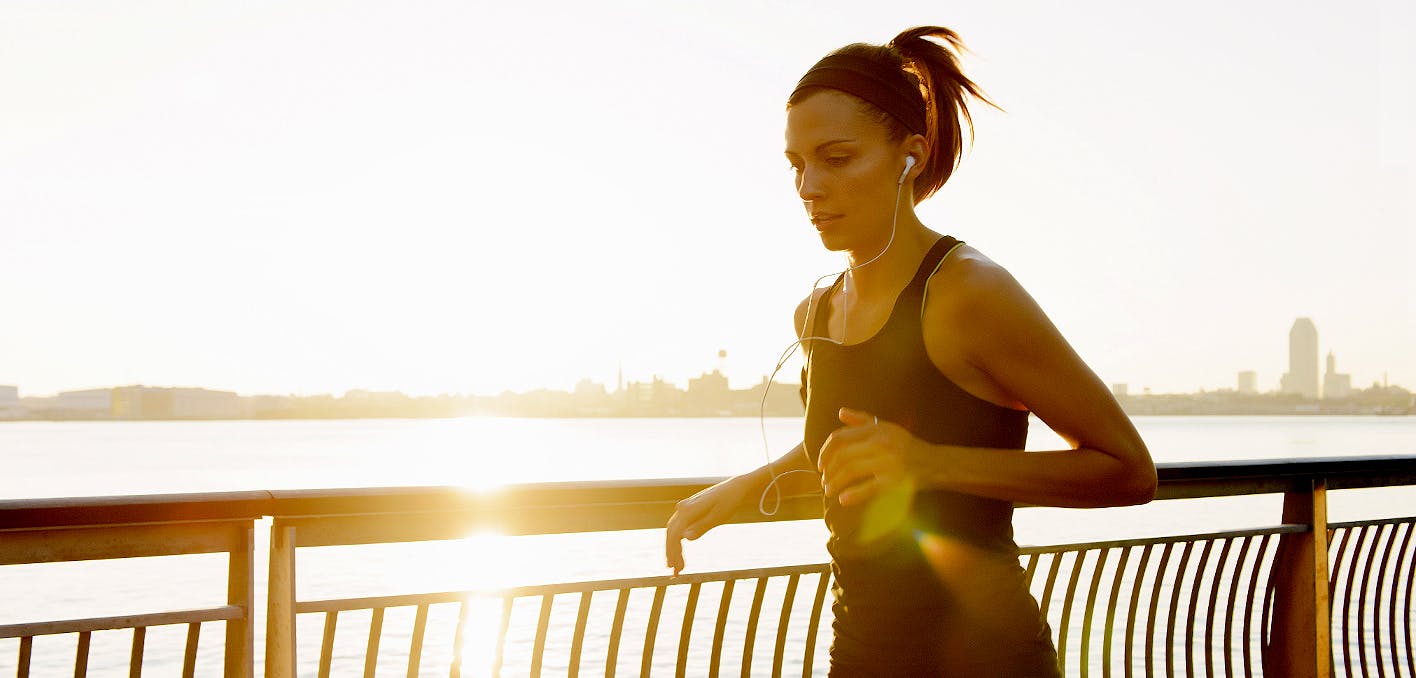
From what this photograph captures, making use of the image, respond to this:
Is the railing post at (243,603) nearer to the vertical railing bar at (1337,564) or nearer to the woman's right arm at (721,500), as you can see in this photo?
the woman's right arm at (721,500)

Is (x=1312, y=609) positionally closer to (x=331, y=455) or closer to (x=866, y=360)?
(x=866, y=360)

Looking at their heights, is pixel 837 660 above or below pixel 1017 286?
below

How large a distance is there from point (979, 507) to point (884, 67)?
2.24ft

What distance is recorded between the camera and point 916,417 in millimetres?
→ 1710

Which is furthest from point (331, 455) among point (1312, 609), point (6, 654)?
point (1312, 609)

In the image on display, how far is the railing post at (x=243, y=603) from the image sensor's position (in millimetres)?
2348

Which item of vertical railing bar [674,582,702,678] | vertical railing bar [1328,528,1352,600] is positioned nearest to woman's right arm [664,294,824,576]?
vertical railing bar [674,582,702,678]

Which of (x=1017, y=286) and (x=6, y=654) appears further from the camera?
(x=6, y=654)

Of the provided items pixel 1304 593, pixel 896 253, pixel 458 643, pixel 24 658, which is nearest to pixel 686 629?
pixel 458 643

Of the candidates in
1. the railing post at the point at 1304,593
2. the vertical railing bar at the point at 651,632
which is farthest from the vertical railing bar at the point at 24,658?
the railing post at the point at 1304,593

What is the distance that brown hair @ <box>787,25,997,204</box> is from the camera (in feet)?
6.28

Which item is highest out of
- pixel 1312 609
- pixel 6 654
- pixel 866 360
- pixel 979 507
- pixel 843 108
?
pixel 843 108

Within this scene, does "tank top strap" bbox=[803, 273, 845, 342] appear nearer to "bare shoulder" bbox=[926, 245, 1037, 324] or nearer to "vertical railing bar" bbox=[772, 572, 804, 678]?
"bare shoulder" bbox=[926, 245, 1037, 324]

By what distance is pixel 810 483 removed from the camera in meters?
2.57
